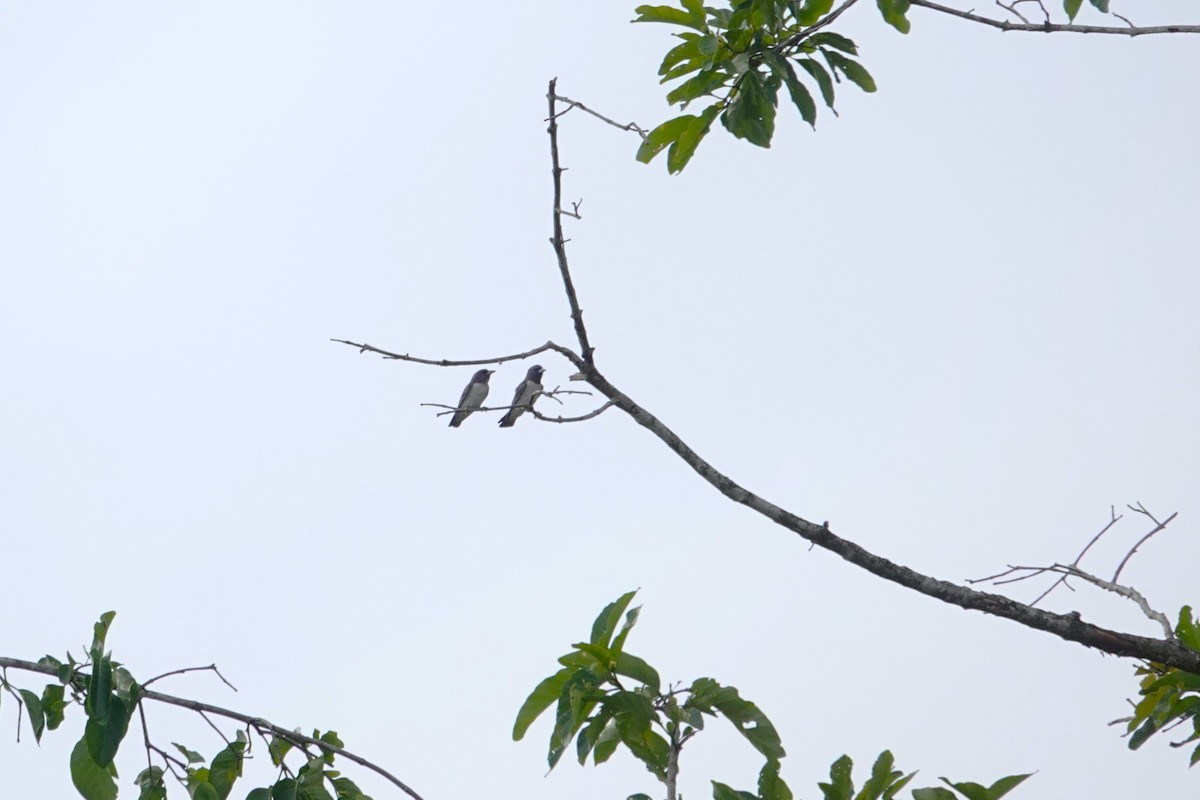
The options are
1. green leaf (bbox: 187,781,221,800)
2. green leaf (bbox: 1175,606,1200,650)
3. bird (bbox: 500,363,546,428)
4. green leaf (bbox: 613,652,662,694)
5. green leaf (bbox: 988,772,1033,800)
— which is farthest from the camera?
bird (bbox: 500,363,546,428)

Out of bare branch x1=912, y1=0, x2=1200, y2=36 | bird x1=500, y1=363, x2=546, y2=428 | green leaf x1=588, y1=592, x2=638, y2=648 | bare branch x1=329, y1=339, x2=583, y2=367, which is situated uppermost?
bird x1=500, y1=363, x2=546, y2=428

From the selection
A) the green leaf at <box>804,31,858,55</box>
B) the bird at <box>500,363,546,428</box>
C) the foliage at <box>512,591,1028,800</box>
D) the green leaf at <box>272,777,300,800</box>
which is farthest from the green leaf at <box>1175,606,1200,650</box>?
the bird at <box>500,363,546,428</box>

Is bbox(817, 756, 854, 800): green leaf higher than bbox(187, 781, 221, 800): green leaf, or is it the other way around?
bbox(187, 781, 221, 800): green leaf

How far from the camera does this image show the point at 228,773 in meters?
3.30

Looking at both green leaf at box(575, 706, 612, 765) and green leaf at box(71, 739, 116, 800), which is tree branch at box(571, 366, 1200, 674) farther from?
green leaf at box(71, 739, 116, 800)

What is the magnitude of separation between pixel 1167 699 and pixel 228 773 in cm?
283

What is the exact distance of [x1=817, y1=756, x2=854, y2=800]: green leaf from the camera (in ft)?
10.2

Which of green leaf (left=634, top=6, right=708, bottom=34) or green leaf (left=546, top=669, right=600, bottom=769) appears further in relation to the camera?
green leaf (left=634, top=6, right=708, bottom=34)

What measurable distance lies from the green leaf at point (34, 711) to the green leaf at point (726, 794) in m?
1.74

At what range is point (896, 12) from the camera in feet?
13.4

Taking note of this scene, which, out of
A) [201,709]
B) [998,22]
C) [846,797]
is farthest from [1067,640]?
[201,709]

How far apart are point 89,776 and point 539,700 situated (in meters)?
1.24

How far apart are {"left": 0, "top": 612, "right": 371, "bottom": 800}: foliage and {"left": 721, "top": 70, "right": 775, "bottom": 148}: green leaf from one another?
234 centimetres

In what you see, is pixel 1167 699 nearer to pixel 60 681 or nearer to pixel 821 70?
pixel 821 70
